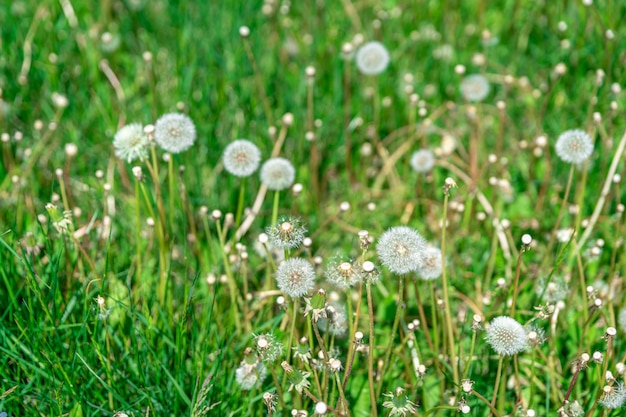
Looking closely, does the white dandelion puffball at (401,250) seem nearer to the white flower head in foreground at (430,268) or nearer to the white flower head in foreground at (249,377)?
the white flower head in foreground at (430,268)

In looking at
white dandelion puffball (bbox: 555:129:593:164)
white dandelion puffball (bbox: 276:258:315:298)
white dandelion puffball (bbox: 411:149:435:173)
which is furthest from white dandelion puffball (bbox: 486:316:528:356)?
white dandelion puffball (bbox: 411:149:435:173)

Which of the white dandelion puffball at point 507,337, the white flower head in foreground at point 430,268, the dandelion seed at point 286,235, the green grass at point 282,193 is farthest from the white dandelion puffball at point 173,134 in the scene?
the white dandelion puffball at point 507,337

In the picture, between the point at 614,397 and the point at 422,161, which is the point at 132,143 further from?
the point at 614,397

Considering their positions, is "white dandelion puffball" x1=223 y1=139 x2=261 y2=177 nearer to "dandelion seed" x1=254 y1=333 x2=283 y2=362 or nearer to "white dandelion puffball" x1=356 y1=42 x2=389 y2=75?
"dandelion seed" x1=254 y1=333 x2=283 y2=362

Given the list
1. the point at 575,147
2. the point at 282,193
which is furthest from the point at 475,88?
the point at 282,193

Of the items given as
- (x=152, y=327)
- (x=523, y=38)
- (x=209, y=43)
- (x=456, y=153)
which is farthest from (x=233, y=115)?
(x=523, y=38)

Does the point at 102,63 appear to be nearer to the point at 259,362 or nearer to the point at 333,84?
the point at 333,84
